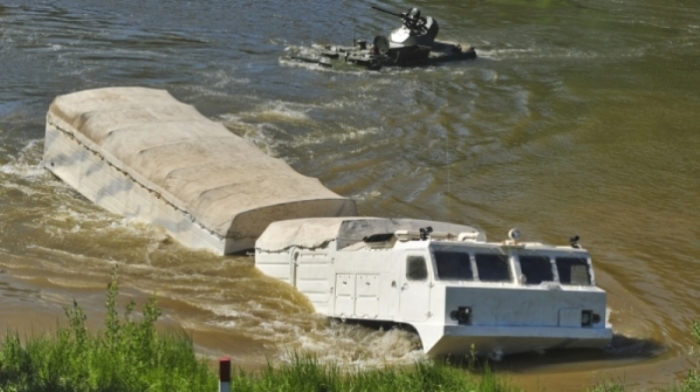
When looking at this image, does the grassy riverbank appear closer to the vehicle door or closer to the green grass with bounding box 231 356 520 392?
the green grass with bounding box 231 356 520 392

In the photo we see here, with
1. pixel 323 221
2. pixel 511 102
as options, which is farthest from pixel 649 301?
pixel 511 102

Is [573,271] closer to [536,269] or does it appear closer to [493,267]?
[536,269]

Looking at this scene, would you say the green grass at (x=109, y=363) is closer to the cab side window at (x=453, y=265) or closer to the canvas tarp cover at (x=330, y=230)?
the cab side window at (x=453, y=265)

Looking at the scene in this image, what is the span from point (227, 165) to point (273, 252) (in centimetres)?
303

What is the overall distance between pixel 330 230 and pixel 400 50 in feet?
63.8

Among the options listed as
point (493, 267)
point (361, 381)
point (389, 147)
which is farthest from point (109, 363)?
point (389, 147)

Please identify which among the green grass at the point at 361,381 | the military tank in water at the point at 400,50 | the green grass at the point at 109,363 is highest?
the military tank in water at the point at 400,50

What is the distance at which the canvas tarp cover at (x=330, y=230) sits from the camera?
15.4m

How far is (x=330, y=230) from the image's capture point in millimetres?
15500

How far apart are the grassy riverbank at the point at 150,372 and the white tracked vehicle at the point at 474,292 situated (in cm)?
179

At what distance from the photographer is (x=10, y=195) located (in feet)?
68.9

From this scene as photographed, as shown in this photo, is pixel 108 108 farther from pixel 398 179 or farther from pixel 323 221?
pixel 323 221

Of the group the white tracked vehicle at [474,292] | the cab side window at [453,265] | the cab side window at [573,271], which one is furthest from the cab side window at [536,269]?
the cab side window at [453,265]

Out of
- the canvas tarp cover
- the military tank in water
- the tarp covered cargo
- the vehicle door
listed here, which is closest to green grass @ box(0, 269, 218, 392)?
the vehicle door
